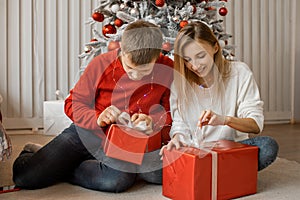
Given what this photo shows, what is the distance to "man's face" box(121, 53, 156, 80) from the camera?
1.08 meters

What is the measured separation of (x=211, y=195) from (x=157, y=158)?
0.22m

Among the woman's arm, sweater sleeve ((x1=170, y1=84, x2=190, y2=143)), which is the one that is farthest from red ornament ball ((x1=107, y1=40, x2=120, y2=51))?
the woman's arm

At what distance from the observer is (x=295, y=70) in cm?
323

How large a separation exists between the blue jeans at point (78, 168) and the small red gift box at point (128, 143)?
2.1 inches

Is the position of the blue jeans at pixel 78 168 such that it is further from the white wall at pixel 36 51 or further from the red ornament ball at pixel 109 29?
the white wall at pixel 36 51

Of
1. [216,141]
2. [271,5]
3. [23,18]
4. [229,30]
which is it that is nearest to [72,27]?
[23,18]

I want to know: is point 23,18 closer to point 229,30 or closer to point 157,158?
point 229,30

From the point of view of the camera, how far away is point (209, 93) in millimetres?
1224

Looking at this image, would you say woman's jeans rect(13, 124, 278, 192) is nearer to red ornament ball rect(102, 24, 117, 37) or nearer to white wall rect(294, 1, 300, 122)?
red ornament ball rect(102, 24, 117, 37)

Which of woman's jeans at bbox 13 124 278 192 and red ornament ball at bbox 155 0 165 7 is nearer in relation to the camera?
woman's jeans at bbox 13 124 278 192

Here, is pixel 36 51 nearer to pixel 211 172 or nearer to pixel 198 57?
pixel 198 57

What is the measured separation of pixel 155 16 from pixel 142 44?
93 cm

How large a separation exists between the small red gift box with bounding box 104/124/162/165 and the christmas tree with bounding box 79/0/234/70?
0.71 m

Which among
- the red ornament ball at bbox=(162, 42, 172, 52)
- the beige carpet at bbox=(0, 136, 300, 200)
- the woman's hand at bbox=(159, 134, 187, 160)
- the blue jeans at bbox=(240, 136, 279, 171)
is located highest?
the red ornament ball at bbox=(162, 42, 172, 52)
